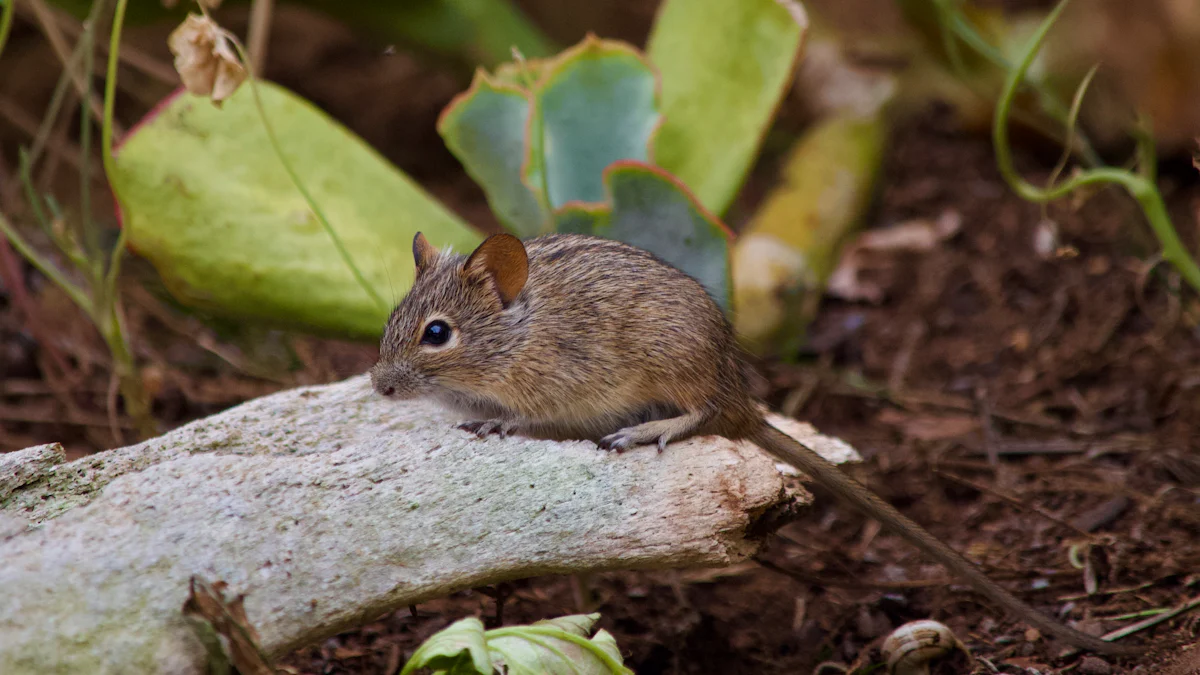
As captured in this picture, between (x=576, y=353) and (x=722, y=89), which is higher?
(x=722, y=89)

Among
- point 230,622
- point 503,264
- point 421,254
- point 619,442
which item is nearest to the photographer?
point 230,622

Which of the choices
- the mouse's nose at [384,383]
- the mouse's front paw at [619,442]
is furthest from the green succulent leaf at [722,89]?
the mouse's nose at [384,383]

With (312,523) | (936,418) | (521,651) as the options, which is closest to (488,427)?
(312,523)

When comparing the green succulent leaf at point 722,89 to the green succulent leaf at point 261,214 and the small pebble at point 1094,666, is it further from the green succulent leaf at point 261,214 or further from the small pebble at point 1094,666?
the small pebble at point 1094,666

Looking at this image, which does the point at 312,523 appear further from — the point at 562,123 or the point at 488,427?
the point at 562,123

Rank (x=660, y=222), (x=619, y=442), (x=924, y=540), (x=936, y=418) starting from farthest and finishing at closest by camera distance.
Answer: (x=936, y=418), (x=660, y=222), (x=924, y=540), (x=619, y=442)

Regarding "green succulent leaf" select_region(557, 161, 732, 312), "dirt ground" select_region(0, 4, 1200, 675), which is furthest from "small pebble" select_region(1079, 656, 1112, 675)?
"green succulent leaf" select_region(557, 161, 732, 312)

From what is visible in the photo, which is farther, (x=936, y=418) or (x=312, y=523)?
(x=936, y=418)
